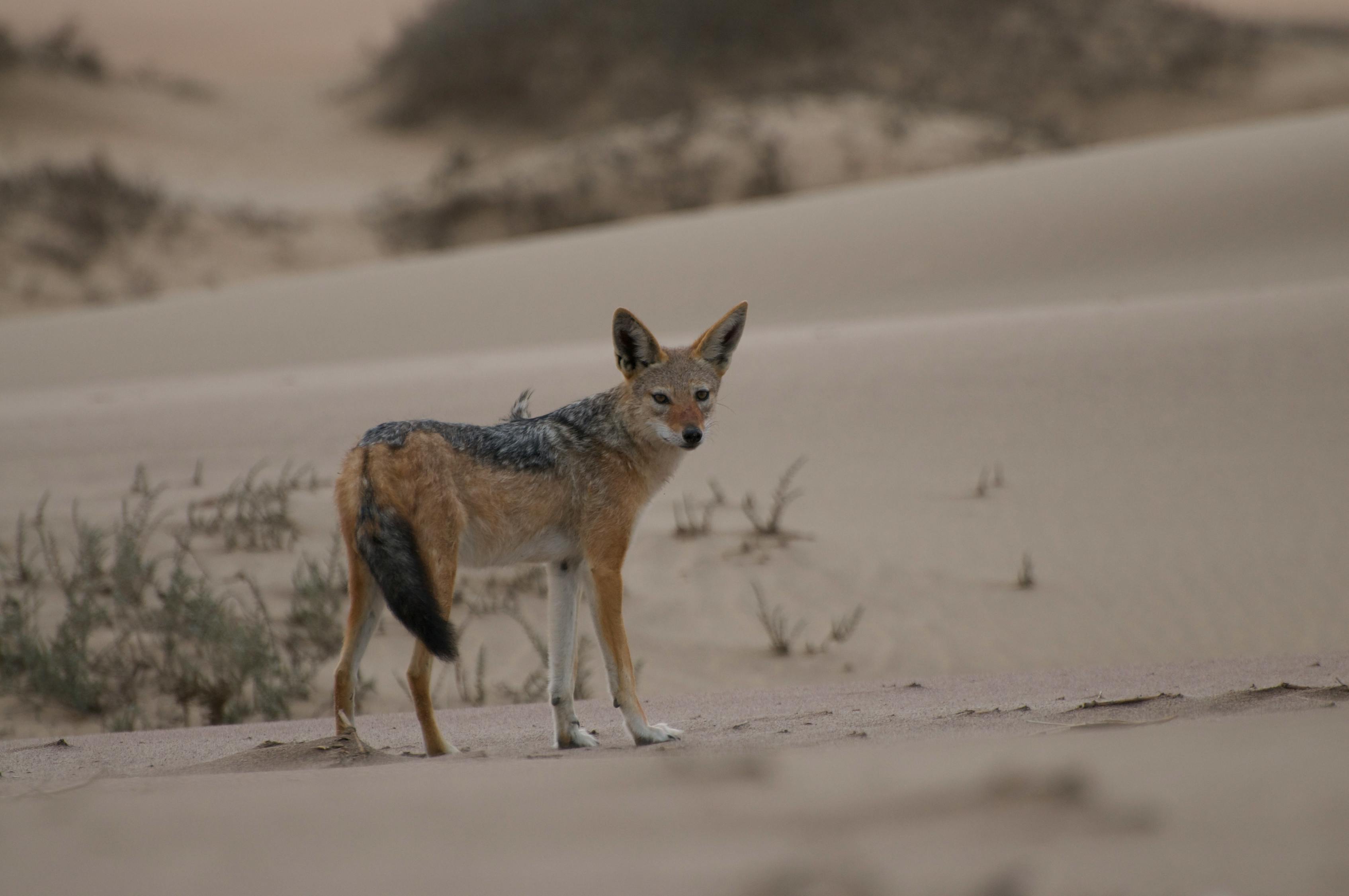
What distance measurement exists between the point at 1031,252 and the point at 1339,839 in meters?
18.4

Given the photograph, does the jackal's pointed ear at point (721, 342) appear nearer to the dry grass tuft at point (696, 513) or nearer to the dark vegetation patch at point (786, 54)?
the dry grass tuft at point (696, 513)

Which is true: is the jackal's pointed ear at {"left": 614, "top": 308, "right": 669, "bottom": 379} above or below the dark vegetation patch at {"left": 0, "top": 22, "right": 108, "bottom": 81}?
below

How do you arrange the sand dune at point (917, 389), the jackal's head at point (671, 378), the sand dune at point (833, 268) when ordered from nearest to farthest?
1. the jackal's head at point (671, 378)
2. the sand dune at point (917, 389)
3. the sand dune at point (833, 268)

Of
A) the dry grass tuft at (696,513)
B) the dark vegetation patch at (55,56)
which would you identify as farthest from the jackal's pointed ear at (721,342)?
the dark vegetation patch at (55,56)

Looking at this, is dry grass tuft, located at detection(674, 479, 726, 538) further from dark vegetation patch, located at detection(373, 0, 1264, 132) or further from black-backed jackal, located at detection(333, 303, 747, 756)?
dark vegetation patch, located at detection(373, 0, 1264, 132)

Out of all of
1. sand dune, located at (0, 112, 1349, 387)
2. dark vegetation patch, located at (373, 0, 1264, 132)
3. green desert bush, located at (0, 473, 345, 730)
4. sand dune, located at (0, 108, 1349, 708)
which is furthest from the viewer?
dark vegetation patch, located at (373, 0, 1264, 132)

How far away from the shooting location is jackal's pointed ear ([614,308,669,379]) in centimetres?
550

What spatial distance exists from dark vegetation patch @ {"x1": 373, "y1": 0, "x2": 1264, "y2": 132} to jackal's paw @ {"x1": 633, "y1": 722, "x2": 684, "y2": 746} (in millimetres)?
37059

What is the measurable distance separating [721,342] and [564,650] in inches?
65.0

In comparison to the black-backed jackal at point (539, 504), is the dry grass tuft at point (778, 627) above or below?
below

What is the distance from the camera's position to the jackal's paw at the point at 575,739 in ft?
16.1

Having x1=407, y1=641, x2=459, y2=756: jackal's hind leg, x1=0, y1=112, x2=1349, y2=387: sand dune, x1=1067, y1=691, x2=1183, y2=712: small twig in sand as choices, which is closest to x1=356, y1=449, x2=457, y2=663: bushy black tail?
x1=407, y1=641, x2=459, y2=756: jackal's hind leg

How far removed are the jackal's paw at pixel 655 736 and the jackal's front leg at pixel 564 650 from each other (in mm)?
211

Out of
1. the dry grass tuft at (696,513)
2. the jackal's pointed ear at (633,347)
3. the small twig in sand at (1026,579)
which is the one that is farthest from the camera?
the dry grass tuft at (696,513)
